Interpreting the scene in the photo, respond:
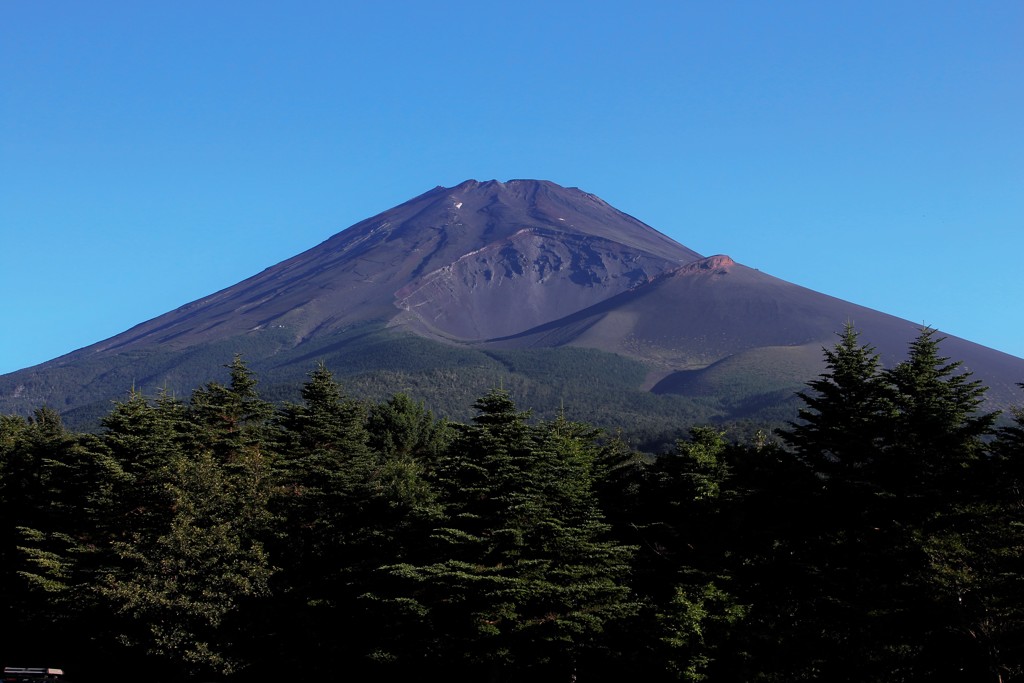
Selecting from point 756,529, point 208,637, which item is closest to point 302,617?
point 208,637

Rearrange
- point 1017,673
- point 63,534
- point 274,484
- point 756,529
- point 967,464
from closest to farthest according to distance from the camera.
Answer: point 1017,673, point 967,464, point 756,529, point 63,534, point 274,484

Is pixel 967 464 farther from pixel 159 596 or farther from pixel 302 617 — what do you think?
pixel 159 596

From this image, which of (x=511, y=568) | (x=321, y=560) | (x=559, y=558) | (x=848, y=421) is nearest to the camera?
(x=511, y=568)

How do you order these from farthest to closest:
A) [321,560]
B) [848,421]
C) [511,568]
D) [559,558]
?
[321,560], [848,421], [559,558], [511,568]

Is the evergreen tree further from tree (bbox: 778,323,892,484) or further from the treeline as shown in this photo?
tree (bbox: 778,323,892,484)

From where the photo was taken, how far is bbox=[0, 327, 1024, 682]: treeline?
126ft

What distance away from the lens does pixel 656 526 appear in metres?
46.2

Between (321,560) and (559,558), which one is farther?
(321,560)

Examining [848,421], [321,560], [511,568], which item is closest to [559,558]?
[511,568]

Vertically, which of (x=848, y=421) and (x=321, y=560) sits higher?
(x=848, y=421)

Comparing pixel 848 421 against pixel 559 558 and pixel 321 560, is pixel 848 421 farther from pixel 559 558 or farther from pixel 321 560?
pixel 321 560

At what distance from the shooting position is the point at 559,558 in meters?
43.2

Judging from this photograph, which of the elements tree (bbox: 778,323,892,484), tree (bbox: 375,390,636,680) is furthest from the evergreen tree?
tree (bbox: 778,323,892,484)

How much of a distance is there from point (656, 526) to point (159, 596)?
822 inches
